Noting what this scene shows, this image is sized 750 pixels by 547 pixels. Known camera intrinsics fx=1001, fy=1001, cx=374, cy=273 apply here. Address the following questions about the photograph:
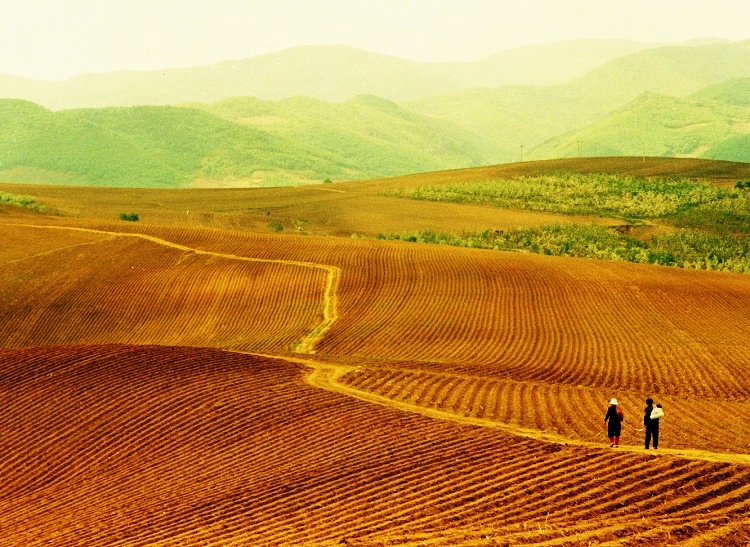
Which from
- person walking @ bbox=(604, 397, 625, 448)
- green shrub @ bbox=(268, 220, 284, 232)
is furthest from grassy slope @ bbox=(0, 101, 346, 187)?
person walking @ bbox=(604, 397, 625, 448)

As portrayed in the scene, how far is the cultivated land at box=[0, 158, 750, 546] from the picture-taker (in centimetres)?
1383

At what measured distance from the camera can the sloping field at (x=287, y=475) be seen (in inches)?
497

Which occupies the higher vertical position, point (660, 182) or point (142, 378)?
point (660, 182)

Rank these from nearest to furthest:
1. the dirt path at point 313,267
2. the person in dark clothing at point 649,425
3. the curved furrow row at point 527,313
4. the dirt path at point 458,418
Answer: the dirt path at point 458,418 < the person in dark clothing at point 649,425 < the curved furrow row at point 527,313 < the dirt path at point 313,267

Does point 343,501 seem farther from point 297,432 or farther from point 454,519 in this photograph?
point 297,432

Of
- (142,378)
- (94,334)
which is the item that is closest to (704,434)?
(142,378)

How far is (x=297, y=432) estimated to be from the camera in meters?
20.2

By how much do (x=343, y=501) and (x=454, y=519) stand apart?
2.29 m

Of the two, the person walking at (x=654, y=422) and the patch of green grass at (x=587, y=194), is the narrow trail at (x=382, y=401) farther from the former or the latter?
the patch of green grass at (x=587, y=194)

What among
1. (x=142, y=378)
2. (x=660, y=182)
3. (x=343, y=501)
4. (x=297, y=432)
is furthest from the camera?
(x=660, y=182)

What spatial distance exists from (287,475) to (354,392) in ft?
25.6

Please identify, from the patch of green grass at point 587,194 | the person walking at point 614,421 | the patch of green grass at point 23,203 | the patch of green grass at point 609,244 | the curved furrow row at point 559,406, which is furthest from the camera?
the patch of green grass at point 587,194

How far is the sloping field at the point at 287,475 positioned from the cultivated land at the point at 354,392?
0.06 meters

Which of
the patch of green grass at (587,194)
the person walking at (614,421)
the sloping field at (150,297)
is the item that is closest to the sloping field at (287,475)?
the person walking at (614,421)
